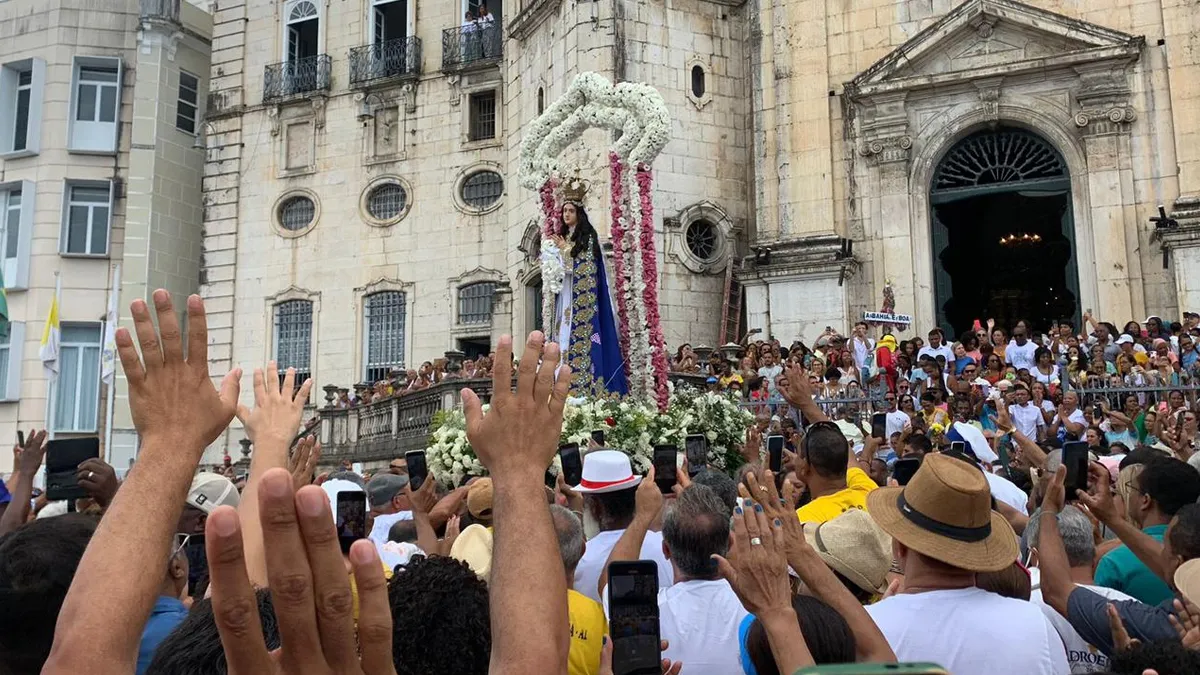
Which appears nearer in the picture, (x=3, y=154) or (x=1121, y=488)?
(x=1121, y=488)

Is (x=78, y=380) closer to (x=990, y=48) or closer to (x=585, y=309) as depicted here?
(x=585, y=309)

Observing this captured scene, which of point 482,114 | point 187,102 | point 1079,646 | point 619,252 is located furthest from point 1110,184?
point 187,102

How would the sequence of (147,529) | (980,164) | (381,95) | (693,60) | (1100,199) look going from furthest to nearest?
(381,95) → (693,60) → (980,164) → (1100,199) → (147,529)

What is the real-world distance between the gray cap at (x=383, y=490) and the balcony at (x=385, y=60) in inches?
775

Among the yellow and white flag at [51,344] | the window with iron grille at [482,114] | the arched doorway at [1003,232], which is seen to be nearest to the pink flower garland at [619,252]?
the arched doorway at [1003,232]

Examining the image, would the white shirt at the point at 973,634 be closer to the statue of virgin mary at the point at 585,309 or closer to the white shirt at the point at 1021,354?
the statue of virgin mary at the point at 585,309

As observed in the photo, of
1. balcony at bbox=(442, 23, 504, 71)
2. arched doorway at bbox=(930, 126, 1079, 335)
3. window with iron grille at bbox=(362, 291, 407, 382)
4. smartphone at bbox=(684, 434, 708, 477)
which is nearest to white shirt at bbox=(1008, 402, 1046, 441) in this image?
arched doorway at bbox=(930, 126, 1079, 335)

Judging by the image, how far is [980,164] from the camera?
19.1m

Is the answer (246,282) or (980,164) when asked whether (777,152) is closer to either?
(980,164)

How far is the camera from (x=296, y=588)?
5.69 feet

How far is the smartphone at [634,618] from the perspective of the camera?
2.47 metres

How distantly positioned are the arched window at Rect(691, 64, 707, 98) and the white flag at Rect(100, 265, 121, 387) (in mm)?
13017

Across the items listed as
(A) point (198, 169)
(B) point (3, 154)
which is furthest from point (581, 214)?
(B) point (3, 154)

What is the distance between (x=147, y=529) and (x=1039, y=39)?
18.8 m
